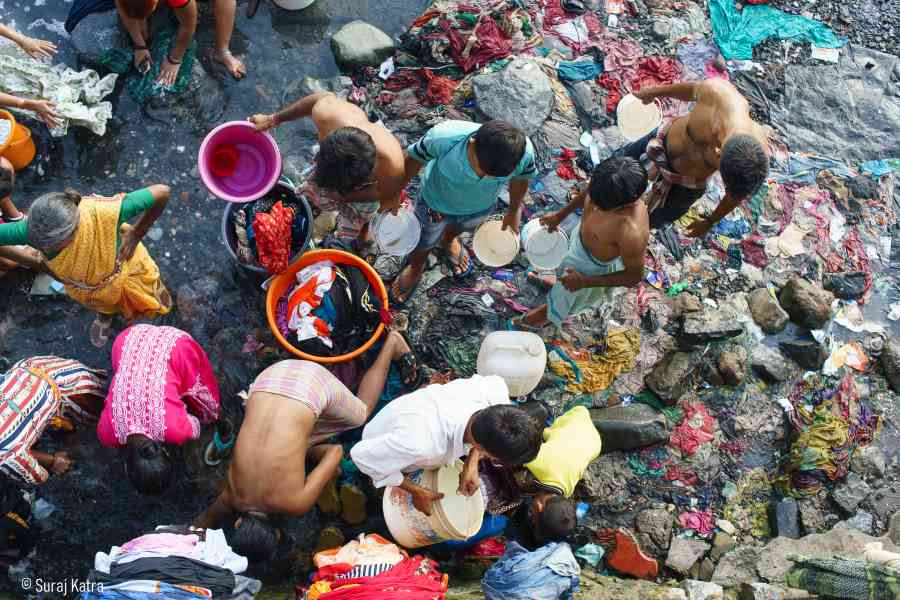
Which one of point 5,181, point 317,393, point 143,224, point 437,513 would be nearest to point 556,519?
point 437,513

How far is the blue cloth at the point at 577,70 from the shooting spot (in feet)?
15.5

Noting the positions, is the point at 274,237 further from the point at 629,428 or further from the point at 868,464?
the point at 868,464

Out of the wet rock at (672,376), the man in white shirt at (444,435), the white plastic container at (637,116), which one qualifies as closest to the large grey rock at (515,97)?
the white plastic container at (637,116)

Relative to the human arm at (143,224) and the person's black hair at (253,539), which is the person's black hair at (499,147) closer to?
the human arm at (143,224)

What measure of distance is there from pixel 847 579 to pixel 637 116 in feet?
8.92

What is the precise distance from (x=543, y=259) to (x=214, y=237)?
198 centimetres

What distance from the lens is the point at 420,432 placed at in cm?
288

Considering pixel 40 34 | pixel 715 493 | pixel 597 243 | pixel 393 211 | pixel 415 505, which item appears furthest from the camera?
pixel 40 34

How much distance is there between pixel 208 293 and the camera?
4016mm

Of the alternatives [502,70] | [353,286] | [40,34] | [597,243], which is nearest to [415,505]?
[353,286]

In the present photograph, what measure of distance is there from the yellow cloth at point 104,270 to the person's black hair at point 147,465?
78 centimetres

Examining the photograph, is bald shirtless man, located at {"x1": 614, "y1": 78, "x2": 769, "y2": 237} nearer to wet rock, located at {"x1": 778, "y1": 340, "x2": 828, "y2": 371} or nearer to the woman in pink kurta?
wet rock, located at {"x1": 778, "y1": 340, "x2": 828, "y2": 371}

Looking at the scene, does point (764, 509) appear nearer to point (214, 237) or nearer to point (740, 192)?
point (740, 192)

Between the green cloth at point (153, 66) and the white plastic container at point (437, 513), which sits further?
the green cloth at point (153, 66)
